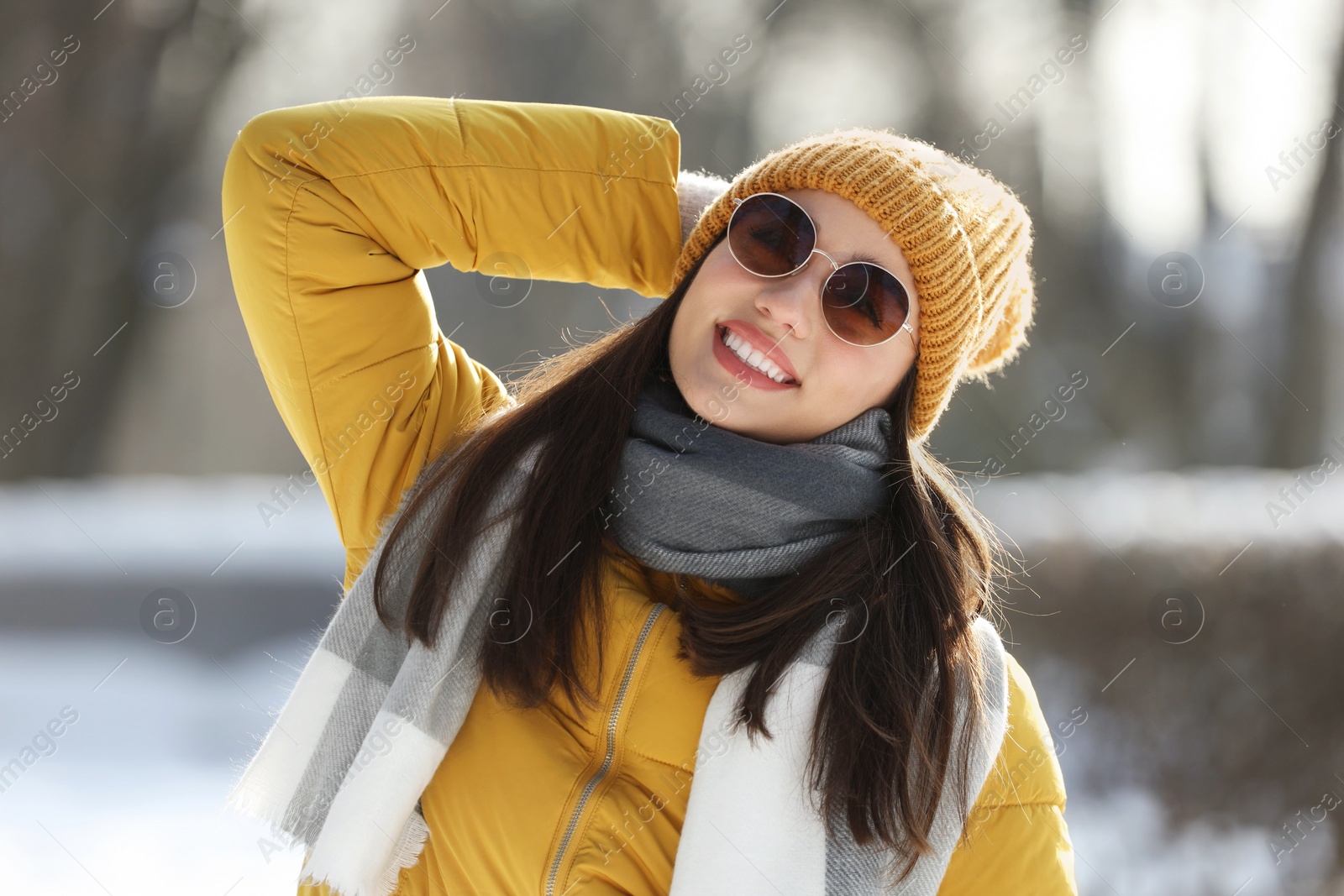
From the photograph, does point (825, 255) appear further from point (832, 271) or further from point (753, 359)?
point (753, 359)

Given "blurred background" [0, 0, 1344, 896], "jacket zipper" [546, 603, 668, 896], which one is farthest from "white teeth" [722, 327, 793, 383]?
"blurred background" [0, 0, 1344, 896]

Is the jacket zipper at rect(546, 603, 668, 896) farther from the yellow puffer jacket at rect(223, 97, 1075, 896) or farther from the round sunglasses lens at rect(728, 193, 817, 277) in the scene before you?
the round sunglasses lens at rect(728, 193, 817, 277)

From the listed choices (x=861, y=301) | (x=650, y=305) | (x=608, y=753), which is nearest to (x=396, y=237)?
(x=861, y=301)

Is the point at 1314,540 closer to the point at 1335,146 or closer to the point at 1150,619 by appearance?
the point at 1150,619

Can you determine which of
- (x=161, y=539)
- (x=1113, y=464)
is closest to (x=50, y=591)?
(x=161, y=539)

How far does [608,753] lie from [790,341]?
2.21ft

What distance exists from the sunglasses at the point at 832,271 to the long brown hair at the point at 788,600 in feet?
0.53

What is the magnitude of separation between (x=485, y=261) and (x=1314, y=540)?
2.91m

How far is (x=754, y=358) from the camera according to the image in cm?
153

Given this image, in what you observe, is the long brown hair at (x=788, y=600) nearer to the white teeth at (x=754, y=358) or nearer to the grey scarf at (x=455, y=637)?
the grey scarf at (x=455, y=637)

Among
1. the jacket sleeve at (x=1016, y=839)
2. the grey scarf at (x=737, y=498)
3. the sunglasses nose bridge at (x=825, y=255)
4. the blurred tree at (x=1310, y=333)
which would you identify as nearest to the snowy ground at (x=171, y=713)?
the grey scarf at (x=737, y=498)

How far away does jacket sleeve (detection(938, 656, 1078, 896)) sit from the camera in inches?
54.7

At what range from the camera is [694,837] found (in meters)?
1.37

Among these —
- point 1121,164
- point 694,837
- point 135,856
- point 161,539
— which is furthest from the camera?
point 1121,164
